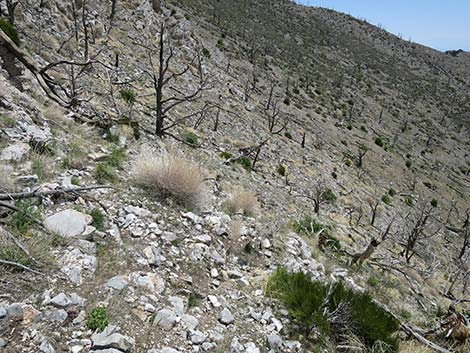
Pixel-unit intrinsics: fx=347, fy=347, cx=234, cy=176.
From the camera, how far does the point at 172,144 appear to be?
377 inches

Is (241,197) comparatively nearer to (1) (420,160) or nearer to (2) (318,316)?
(2) (318,316)

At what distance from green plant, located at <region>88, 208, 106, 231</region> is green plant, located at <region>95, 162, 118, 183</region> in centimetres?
105

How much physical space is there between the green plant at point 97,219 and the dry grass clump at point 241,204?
2.75 metres

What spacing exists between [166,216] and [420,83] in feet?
174

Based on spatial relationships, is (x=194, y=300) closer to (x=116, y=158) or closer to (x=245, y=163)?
(x=116, y=158)

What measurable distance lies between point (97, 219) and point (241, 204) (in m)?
3.24

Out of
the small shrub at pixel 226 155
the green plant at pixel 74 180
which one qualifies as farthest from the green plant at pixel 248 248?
the small shrub at pixel 226 155

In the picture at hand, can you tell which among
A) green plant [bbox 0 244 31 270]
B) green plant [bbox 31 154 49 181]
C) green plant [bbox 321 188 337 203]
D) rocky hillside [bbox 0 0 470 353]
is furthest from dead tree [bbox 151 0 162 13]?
green plant [bbox 0 244 31 270]

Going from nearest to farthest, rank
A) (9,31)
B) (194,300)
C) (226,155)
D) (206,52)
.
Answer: (194,300) → (9,31) → (226,155) → (206,52)

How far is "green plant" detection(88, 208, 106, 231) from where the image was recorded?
4.48 m

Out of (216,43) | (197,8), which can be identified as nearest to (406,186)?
(216,43)

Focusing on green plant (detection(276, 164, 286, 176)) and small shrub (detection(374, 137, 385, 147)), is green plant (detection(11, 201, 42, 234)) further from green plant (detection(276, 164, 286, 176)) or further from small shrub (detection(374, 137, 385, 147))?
small shrub (detection(374, 137, 385, 147))

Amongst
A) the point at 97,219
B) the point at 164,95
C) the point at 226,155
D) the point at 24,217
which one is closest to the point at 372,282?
A: the point at 97,219

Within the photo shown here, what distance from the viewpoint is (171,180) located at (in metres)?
5.93
